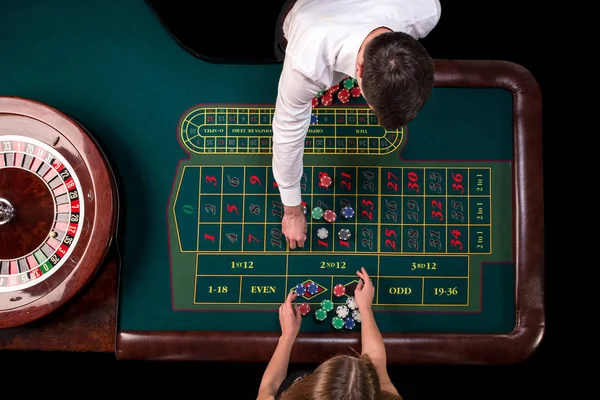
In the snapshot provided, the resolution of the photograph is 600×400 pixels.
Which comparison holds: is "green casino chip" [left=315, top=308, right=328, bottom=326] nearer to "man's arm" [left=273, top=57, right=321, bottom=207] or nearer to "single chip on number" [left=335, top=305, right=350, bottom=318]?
"single chip on number" [left=335, top=305, right=350, bottom=318]

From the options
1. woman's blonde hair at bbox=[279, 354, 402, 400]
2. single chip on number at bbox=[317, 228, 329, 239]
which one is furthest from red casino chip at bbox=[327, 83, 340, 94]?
woman's blonde hair at bbox=[279, 354, 402, 400]

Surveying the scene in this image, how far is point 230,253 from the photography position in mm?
2381

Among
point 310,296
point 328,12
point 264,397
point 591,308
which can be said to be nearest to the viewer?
point 328,12

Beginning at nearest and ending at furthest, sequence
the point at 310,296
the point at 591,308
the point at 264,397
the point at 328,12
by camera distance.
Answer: the point at 328,12, the point at 264,397, the point at 310,296, the point at 591,308

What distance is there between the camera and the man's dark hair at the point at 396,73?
5.22 feet

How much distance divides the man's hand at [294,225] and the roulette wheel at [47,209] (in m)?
0.79

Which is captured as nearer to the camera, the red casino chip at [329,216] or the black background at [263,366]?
the red casino chip at [329,216]

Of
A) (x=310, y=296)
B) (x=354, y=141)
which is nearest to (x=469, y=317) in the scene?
(x=310, y=296)

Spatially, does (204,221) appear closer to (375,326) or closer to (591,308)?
(375,326)

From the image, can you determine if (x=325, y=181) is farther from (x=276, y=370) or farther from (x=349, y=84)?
(x=276, y=370)

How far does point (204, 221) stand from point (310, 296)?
2.12ft

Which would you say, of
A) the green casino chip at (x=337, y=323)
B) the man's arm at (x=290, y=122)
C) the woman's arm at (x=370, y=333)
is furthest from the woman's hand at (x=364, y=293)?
the man's arm at (x=290, y=122)

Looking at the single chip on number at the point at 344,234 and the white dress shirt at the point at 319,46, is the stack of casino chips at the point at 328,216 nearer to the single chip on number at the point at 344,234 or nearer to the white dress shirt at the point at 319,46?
the single chip on number at the point at 344,234

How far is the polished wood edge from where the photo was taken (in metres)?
2.32
